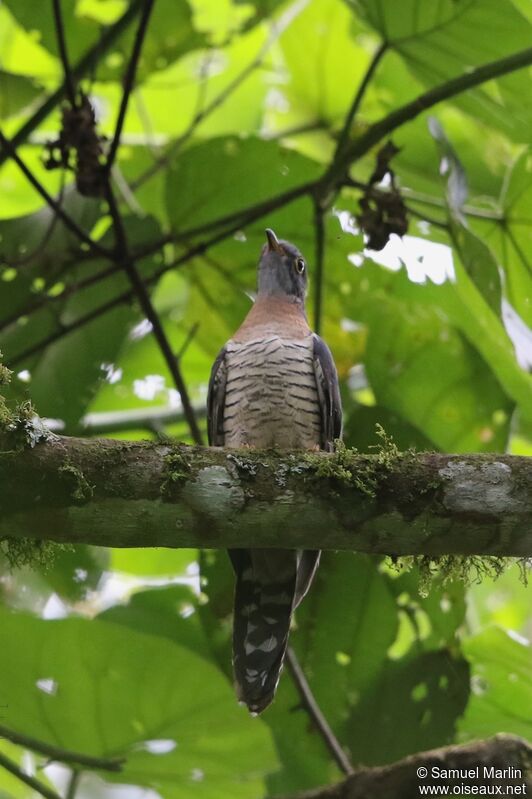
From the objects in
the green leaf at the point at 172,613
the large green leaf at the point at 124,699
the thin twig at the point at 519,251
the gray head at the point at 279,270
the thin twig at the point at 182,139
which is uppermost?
the thin twig at the point at 182,139

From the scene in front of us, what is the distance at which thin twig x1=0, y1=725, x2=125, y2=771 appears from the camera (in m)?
3.19

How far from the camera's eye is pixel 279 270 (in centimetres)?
442

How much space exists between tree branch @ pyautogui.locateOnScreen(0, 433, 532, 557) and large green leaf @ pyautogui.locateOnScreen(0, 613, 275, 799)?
0.86m

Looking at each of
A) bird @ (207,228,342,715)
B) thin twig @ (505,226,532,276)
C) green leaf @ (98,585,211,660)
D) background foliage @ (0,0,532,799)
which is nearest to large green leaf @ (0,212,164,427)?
background foliage @ (0,0,532,799)

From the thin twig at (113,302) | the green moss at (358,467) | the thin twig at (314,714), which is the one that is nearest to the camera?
the green moss at (358,467)

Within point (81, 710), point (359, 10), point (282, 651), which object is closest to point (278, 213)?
point (359, 10)

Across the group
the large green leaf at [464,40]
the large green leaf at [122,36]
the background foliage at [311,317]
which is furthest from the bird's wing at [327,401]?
the large green leaf at [122,36]

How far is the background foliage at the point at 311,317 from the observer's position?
3.40 m

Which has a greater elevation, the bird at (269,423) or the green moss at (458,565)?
the bird at (269,423)

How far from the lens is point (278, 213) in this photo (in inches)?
182

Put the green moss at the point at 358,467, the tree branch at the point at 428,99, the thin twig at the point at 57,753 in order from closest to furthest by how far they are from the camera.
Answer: the green moss at the point at 358,467, the thin twig at the point at 57,753, the tree branch at the point at 428,99

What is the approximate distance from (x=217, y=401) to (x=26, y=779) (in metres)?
1.63

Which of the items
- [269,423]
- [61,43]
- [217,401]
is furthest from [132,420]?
[61,43]

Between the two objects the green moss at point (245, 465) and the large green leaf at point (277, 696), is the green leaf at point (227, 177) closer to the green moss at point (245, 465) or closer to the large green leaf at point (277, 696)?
the large green leaf at point (277, 696)
